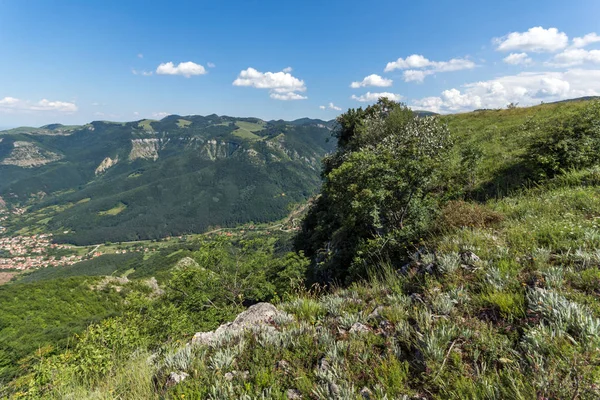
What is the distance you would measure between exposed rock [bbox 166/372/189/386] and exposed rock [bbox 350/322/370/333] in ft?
9.31

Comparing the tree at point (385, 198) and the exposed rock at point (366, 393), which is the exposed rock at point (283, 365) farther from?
the tree at point (385, 198)

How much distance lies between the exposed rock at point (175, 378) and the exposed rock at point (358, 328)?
2.84 metres

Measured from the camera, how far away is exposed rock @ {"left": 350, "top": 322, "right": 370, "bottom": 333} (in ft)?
14.6

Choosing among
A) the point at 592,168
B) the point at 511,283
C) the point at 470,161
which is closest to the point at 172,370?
the point at 511,283

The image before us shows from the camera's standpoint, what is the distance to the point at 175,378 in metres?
4.02

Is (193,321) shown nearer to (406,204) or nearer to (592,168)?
(406,204)

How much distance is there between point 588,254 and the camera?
4367 millimetres

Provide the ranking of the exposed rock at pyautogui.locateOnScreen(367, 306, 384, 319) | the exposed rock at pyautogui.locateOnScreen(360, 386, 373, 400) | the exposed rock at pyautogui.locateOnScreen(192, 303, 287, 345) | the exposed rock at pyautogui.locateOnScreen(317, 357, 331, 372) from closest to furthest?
the exposed rock at pyautogui.locateOnScreen(360, 386, 373, 400) → the exposed rock at pyautogui.locateOnScreen(317, 357, 331, 372) → the exposed rock at pyautogui.locateOnScreen(367, 306, 384, 319) → the exposed rock at pyautogui.locateOnScreen(192, 303, 287, 345)

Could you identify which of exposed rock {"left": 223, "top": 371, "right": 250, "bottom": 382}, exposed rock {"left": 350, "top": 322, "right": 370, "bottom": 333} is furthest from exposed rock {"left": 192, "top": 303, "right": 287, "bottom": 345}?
exposed rock {"left": 350, "top": 322, "right": 370, "bottom": 333}

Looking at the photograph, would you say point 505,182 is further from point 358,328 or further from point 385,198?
point 358,328

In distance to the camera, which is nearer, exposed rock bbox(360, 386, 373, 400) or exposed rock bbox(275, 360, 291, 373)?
exposed rock bbox(360, 386, 373, 400)

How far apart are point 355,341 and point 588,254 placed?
4.29m

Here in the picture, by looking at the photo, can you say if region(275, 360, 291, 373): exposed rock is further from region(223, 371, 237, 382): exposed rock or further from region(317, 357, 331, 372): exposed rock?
region(223, 371, 237, 382): exposed rock

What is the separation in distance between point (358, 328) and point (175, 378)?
3.12 metres
